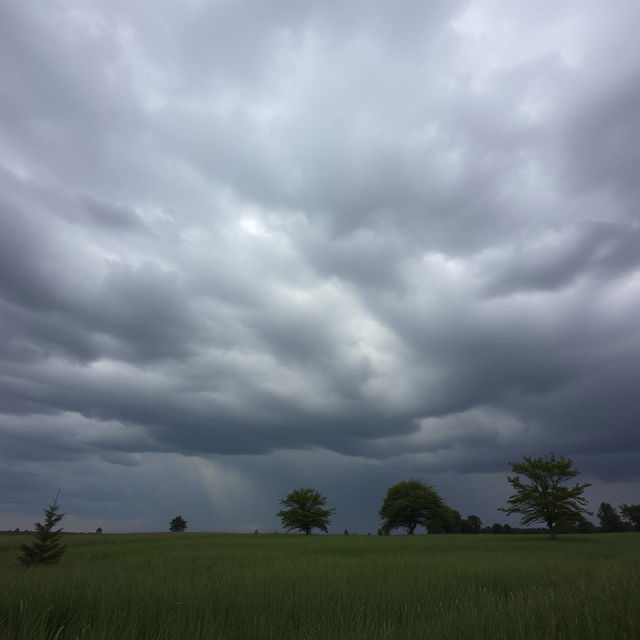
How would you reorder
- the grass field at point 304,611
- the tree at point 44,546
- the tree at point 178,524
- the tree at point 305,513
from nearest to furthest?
1. the grass field at point 304,611
2. the tree at point 44,546
3. the tree at point 305,513
4. the tree at point 178,524

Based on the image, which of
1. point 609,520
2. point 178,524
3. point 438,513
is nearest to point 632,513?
point 609,520

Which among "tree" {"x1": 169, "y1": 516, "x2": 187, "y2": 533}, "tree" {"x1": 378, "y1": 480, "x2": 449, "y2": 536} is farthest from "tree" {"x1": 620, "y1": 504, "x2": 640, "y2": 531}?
A: "tree" {"x1": 169, "y1": 516, "x2": 187, "y2": 533}

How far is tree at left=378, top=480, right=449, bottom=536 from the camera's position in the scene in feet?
263

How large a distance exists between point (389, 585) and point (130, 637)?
646 centimetres

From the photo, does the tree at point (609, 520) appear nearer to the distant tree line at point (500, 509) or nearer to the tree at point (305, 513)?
the distant tree line at point (500, 509)

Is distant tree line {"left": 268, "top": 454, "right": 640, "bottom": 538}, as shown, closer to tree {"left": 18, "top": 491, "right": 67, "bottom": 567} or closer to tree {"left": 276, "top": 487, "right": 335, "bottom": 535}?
tree {"left": 276, "top": 487, "right": 335, "bottom": 535}

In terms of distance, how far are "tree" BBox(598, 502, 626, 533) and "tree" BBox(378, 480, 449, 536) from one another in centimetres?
4703

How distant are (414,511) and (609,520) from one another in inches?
2360

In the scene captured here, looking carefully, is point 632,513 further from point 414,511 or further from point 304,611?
point 304,611

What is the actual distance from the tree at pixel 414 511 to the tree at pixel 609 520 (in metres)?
47.0

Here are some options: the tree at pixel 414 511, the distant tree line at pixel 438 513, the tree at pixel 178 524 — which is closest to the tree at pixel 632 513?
the distant tree line at pixel 438 513

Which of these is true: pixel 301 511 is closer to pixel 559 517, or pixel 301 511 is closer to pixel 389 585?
pixel 559 517

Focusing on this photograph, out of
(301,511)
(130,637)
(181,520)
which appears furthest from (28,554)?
(181,520)

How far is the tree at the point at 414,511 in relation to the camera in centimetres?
8012
